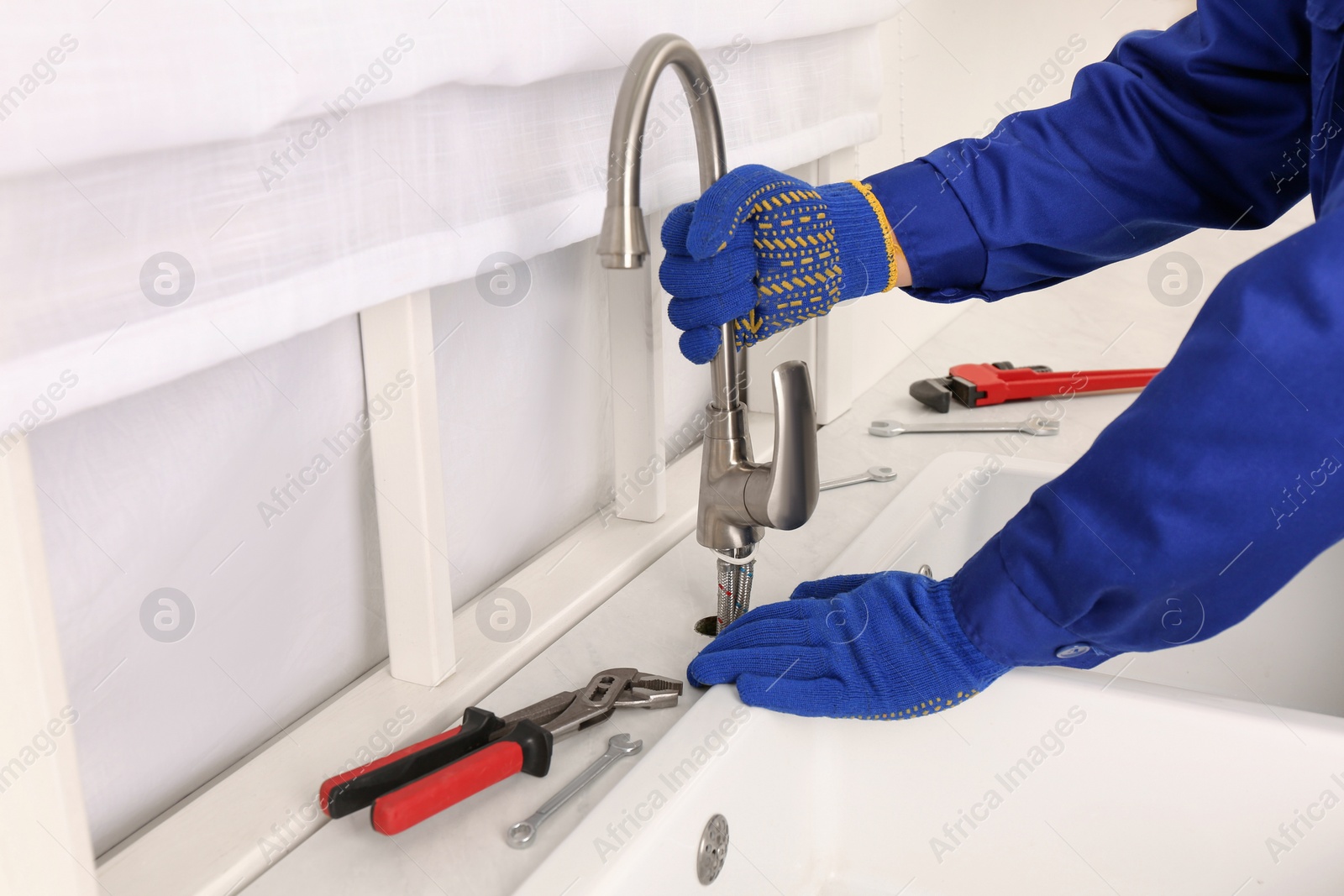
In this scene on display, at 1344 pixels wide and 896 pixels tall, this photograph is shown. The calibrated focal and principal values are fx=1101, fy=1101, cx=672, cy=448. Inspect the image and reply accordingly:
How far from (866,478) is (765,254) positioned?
1.42 feet

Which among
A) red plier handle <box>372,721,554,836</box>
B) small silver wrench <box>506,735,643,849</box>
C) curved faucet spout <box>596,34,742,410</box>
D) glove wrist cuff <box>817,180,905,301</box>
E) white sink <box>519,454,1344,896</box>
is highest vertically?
curved faucet spout <box>596,34,742,410</box>

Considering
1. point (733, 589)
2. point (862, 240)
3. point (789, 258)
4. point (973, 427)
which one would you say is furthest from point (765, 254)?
point (973, 427)

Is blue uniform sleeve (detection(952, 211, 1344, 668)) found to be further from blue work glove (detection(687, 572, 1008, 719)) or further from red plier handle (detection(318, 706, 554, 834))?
→ red plier handle (detection(318, 706, 554, 834))

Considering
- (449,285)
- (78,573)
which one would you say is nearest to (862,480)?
(449,285)

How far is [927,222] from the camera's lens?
94 cm

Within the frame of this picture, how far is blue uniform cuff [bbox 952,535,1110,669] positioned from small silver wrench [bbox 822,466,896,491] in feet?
1.40

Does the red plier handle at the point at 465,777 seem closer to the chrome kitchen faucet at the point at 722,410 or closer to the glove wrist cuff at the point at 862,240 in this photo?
the chrome kitchen faucet at the point at 722,410

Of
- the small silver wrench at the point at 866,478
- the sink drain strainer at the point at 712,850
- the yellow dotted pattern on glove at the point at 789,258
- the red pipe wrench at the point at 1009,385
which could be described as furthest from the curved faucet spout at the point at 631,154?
the red pipe wrench at the point at 1009,385

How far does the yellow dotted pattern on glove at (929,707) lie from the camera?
741 millimetres

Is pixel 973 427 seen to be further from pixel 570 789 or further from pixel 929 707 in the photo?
pixel 570 789

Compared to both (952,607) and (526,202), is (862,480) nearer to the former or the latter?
(952,607)

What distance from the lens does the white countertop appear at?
0.63m

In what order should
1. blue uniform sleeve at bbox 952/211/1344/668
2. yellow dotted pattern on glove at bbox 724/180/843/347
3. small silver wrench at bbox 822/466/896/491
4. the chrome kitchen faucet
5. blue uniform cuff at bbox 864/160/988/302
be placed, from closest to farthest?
blue uniform sleeve at bbox 952/211/1344/668 < the chrome kitchen faucet < yellow dotted pattern on glove at bbox 724/180/843/347 < blue uniform cuff at bbox 864/160/988/302 < small silver wrench at bbox 822/466/896/491

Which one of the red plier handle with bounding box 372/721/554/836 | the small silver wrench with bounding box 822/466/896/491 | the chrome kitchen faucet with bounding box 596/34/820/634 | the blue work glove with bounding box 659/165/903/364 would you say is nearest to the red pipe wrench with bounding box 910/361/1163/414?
the small silver wrench with bounding box 822/466/896/491
